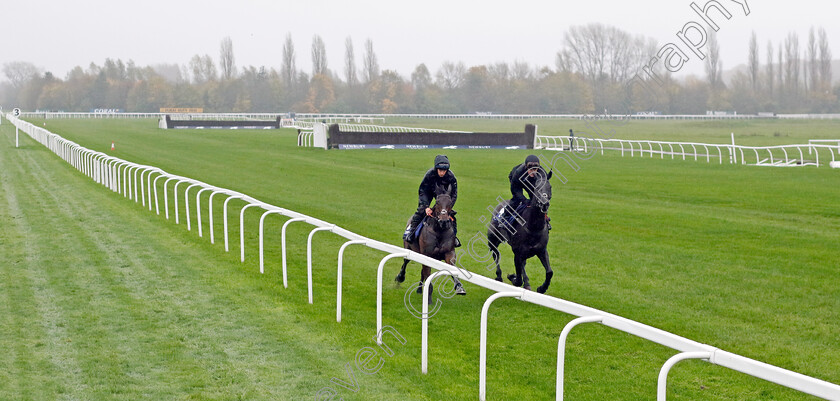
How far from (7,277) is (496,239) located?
5575 millimetres

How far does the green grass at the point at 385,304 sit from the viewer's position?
241 inches

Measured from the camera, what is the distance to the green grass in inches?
241

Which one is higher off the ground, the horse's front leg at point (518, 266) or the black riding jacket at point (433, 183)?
the black riding jacket at point (433, 183)

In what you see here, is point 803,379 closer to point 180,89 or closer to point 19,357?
point 19,357

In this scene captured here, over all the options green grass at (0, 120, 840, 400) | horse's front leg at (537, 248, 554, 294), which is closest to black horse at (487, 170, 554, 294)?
horse's front leg at (537, 248, 554, 294)

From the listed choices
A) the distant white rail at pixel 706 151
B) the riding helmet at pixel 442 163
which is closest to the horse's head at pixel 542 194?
the riding helmet at pixel 442 163

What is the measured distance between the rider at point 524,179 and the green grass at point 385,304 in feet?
3.50

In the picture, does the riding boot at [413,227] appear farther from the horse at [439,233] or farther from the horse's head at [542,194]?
the horse's head at [542,194]

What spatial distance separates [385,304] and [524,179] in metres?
1.92

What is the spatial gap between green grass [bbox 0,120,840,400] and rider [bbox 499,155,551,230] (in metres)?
1.07

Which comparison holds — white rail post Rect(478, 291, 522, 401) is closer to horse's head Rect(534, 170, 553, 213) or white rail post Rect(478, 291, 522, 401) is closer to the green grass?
the green grass

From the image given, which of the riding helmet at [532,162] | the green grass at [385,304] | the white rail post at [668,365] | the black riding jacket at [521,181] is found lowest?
the green grass at [385,304]

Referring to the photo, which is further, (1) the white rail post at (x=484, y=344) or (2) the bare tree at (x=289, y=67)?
(2) the bare tree at (x=289, y=67)

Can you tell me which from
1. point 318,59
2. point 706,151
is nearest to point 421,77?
point 318,59
